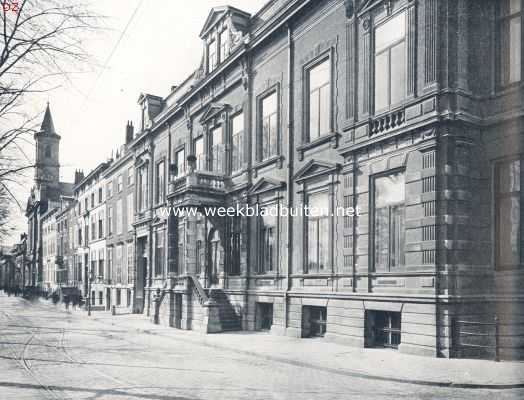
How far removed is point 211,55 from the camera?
26125 millimetres

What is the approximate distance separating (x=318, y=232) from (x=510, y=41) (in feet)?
26.0

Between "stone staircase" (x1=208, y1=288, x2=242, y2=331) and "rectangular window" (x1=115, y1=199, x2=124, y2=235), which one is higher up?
"rectangular window" (x1=115, y1=199, x2=124, y2=235)

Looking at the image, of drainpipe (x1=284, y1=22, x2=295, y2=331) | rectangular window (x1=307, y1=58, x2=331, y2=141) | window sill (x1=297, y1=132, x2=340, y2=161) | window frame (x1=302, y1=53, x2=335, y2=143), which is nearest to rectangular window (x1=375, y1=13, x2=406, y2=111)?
window sill (x1=297, y1=132, x2=340, y2=161)

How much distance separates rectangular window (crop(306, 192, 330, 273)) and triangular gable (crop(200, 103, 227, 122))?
802 centimetres

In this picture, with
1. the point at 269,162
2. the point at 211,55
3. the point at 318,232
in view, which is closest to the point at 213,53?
the point at 211,55

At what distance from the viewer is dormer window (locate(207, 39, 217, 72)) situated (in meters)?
25.7

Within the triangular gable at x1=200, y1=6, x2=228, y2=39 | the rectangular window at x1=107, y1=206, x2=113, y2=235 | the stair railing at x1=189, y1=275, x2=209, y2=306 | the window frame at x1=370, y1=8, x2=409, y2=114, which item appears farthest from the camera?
the rectangular window at x1=107, y1=206, x2=113, y2=235

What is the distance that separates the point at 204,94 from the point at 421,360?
1772 centimetres

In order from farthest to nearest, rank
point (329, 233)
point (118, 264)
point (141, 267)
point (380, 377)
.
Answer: point (118, 264) → point (141, 267) → point (329, 233) → point (380, 377)

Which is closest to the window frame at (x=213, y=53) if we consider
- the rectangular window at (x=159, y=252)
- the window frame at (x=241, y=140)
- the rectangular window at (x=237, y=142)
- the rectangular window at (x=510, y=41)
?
the window frame at (x=241, y=140)

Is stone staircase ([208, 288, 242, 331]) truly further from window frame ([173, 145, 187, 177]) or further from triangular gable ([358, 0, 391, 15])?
triangular gable ([358, 0, 391, 15])

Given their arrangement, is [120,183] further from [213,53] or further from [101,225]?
[213,53]

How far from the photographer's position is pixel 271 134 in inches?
821

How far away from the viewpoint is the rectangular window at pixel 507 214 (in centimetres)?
1272
